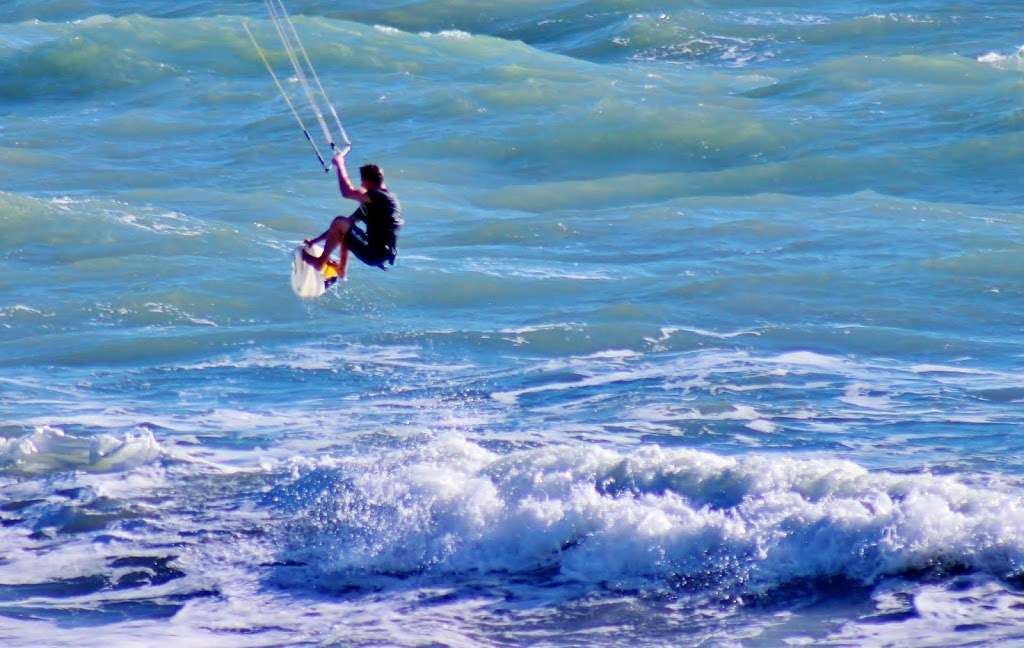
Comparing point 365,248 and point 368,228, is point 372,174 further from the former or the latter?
point 365,248

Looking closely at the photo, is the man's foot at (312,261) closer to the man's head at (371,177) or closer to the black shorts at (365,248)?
the black shorts at (365,248)

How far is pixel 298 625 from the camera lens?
966 centimetres

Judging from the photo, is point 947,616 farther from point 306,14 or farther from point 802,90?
point 306,14

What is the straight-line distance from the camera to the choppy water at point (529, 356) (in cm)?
1014

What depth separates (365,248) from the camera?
1240 centimetres

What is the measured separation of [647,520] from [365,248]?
3095mm

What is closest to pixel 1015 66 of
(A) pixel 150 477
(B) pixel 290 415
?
(B) pixel 290 415

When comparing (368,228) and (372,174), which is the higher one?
(372,174)

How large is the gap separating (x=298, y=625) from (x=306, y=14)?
28911mm

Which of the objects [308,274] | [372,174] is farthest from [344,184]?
[308,274]

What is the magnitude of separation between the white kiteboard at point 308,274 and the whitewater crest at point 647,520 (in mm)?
1483

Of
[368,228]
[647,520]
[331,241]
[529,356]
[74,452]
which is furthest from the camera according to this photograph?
[529,356]

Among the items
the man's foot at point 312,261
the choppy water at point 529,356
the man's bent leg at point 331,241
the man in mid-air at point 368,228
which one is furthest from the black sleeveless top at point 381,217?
the choppy water at point 529,356

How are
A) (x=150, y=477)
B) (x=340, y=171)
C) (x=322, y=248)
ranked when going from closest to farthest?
(x=340, y=171) < (x=150, y=477) < (x=322, y=248)
